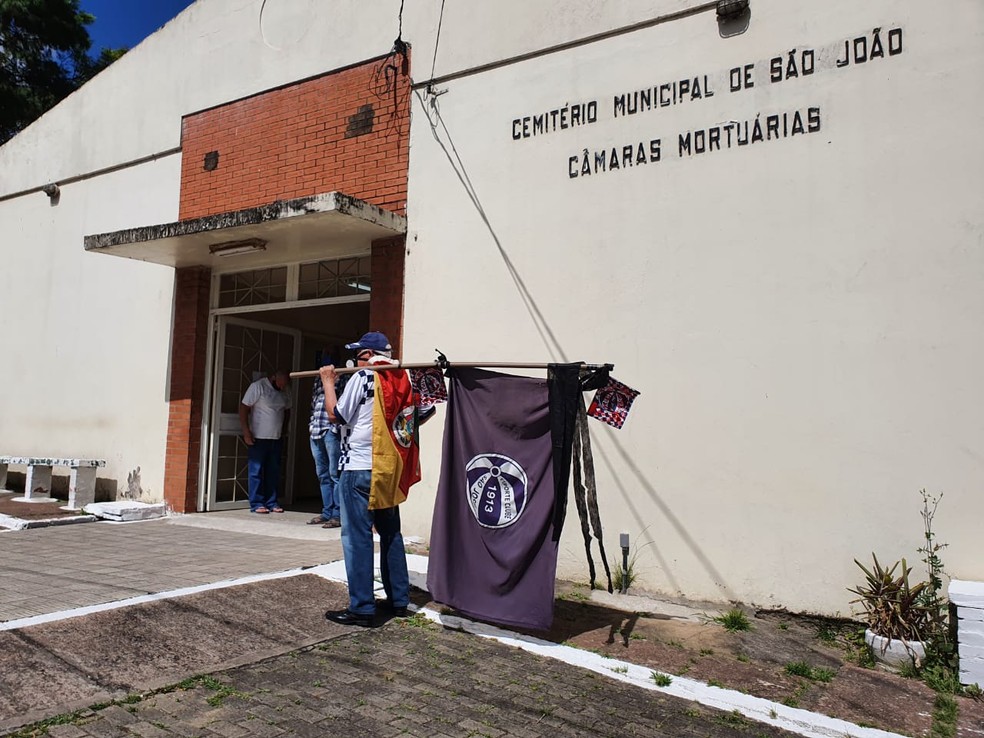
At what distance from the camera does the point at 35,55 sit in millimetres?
20266

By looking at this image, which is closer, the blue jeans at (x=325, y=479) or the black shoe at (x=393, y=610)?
the black shoe at (x=393, y=610)

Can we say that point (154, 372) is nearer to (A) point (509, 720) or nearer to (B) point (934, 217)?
(A) point (509, 720)

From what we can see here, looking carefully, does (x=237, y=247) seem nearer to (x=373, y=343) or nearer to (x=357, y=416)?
(x=373, y=343)

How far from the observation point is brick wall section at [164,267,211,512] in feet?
29.0

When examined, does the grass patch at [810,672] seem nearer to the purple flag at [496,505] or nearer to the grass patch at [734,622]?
the grass patch at [734,622]

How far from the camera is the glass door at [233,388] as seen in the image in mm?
9148

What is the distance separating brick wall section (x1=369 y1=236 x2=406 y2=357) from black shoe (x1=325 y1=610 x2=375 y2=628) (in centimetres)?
300

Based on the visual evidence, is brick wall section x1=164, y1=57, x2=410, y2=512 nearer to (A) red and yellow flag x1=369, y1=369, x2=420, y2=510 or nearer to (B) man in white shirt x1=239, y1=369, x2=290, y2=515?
(B) man in white shirt x1=239, y1=369, x2=290, y2=515

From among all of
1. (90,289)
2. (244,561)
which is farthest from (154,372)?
(244,561)

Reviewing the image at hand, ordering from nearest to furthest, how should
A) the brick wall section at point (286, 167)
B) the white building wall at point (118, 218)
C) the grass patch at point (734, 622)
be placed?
the grass patch at point (734, 622), the brick wall section at point (286, 167), the white building wall at point (118, 218)

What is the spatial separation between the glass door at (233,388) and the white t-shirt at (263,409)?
1.23ft

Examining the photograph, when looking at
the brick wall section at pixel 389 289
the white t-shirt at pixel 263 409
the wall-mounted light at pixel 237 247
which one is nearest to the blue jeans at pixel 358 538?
the brick wall section at pixel 389 289

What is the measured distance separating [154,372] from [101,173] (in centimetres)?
298

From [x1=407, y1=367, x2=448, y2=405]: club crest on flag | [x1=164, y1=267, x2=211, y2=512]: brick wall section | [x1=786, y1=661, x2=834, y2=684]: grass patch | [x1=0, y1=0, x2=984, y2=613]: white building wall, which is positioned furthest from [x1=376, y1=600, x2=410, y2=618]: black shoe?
[x1=164, y1=267, x2=211, y2=512]: brick wall section
